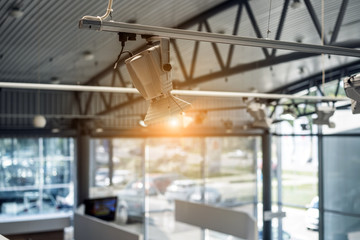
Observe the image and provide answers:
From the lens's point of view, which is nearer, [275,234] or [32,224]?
[32,224]

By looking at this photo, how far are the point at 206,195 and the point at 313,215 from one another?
387 centimetres

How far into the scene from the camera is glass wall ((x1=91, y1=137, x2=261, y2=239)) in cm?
1460

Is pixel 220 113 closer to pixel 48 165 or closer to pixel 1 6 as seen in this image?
pixel 48 165

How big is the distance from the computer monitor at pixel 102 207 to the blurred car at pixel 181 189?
8.76 feet

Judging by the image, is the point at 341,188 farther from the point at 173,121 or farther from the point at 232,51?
the point at 173,121

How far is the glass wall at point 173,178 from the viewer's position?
14602 mm

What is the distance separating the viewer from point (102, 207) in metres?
13.0

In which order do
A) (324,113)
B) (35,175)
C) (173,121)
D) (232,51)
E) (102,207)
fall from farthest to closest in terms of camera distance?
(35,175)
(102,207)
(324,113)
(232,51)
(173,121)

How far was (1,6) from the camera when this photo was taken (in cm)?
634

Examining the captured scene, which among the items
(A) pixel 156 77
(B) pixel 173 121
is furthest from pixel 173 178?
(A) pixel 156 77

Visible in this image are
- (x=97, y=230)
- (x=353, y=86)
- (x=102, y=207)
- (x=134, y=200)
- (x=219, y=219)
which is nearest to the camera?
(x=353, y=86)

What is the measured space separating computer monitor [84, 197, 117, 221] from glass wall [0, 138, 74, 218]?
1.50 m

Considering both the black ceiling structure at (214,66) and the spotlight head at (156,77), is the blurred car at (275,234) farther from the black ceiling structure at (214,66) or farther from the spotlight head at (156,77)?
the spotlight head at (156,77)

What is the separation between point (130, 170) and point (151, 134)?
1.47 meters
